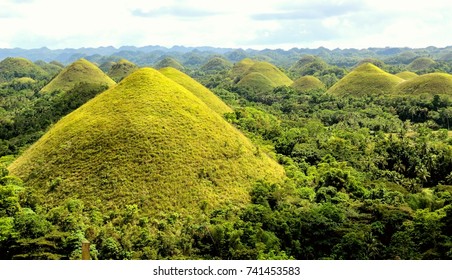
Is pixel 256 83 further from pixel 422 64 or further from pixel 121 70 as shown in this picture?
pixel 422 64

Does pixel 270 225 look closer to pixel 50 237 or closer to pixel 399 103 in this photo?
pixel 50 237

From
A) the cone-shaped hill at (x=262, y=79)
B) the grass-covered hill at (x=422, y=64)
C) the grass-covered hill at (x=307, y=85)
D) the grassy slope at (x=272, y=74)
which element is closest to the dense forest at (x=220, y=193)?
the grass-covered hill at (x=307, y=85)

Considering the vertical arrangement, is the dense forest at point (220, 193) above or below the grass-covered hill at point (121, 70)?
below

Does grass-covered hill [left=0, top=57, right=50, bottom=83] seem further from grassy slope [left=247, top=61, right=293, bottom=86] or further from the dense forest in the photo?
the dense forest

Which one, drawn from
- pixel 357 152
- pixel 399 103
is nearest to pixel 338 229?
pixel 357 152

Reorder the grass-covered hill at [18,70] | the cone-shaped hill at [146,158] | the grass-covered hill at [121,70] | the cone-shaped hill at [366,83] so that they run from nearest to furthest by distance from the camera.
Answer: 1. the cone-shaped hill at [146,158]
2. the cone-shaped hill at [366,83]
3. the grass-covered hill at [121,70]
4. the grass-covered hill at [18,70]

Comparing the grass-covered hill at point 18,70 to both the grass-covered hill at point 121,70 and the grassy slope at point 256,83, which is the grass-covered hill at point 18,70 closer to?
the grass-covered hill at point 121,70

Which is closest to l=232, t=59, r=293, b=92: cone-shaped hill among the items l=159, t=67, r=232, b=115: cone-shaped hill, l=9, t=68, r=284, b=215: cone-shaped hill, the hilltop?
the hilltop
